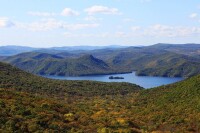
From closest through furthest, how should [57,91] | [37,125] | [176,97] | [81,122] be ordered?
[37,125] → [81,122] → [176,97] → [57,91]

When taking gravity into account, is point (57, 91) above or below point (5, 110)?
below

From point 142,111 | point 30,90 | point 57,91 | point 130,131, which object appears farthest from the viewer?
point 57,91

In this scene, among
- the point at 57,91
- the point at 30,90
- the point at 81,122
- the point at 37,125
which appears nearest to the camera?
the point at 37,125

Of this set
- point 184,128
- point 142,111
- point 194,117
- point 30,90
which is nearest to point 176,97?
point 142,111

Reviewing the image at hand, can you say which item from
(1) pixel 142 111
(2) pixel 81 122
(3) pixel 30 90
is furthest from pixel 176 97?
(3) pixel 30 90

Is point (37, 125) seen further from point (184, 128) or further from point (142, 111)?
point (142, 111)

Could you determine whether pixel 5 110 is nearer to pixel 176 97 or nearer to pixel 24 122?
pixel 24 122

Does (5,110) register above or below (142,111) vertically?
above

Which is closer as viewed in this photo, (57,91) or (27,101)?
(27,101)

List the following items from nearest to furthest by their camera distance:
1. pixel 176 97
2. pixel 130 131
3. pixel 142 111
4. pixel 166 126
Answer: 1. pixel 130 131
2. pixel 166 126
3. pixel 142 111
4. pixel 176 97

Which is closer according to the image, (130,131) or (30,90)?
(130,131)
